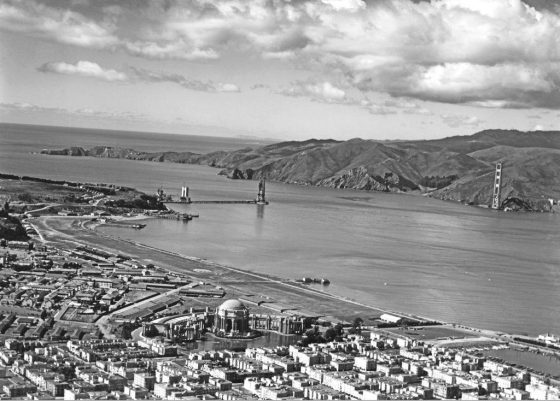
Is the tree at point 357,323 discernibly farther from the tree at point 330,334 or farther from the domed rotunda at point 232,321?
the domed rotunda at point 232,321

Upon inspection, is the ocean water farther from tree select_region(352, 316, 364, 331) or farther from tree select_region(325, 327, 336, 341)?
tree select_region(325, 327, 336, 341)

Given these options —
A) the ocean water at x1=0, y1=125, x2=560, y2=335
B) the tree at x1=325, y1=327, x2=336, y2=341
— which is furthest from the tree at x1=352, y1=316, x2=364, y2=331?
the ocean water at x1=0, y1=125, x2=560, y2=335

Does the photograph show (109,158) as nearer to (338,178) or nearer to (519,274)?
(338,178)

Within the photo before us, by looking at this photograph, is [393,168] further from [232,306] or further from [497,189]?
[232,306]

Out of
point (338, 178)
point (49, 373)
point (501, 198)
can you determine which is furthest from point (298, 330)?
point (338, 178)

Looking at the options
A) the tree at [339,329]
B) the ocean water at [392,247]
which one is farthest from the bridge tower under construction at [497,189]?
the tree at [339,329]

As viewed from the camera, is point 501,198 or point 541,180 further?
point 541,180

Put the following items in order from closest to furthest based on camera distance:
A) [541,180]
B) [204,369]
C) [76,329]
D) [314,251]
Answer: [204,369]
[76,329]
[314,251]
[541,180]
